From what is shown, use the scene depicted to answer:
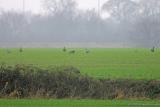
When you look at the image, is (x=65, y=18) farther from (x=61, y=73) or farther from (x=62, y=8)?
(x=61, y=73)

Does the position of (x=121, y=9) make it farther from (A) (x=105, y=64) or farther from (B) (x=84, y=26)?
(A) (x=105, y=64)

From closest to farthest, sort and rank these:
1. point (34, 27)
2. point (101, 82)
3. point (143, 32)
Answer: point (101, 82) → point (143, 32) → point (34, 27)

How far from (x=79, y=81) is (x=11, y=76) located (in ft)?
12.6

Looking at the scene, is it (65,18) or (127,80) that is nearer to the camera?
(127,80)

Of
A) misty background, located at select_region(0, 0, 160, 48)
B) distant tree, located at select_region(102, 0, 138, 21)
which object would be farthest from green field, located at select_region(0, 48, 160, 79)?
distant tree, located at select_region(102, 0, 138, 21)

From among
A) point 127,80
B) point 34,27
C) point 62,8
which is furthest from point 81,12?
point 127,80

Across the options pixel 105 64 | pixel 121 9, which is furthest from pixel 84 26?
pixel 105 64

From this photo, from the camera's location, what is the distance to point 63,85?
27.4 m

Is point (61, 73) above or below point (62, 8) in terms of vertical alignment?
below

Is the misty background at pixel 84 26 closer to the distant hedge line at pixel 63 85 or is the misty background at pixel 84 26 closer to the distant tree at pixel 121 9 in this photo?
the distant tree at pixel 121 9

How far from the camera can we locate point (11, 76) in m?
28.1

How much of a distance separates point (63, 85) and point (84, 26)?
142377mm

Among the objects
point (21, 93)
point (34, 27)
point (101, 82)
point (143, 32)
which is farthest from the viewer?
point (34, 27)

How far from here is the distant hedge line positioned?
26.7 m
